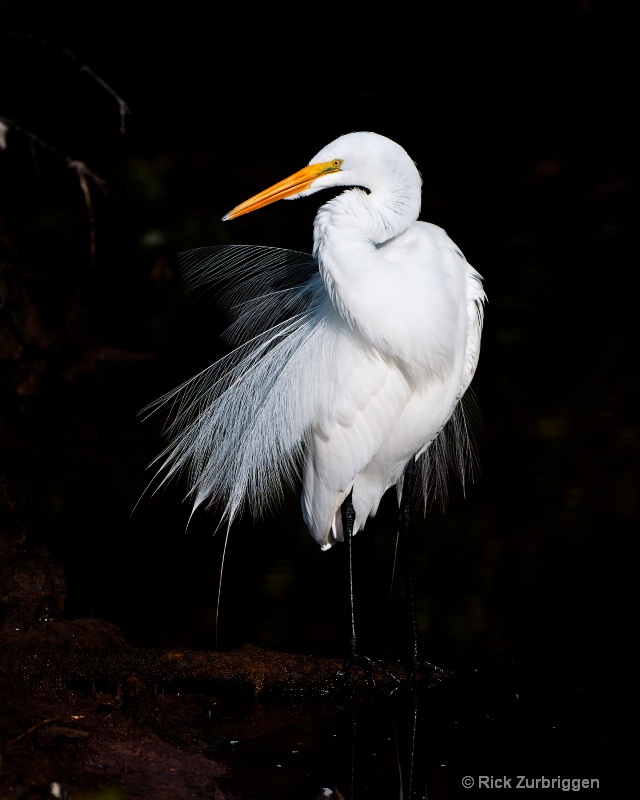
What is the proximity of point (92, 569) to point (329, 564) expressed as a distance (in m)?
1.01

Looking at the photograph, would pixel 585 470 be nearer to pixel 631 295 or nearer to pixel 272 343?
pixel 272 343

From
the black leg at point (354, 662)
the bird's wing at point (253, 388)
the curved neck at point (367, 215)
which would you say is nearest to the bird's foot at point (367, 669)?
the black leg at point (354, 662)

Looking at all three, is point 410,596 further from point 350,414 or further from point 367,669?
point 350,414

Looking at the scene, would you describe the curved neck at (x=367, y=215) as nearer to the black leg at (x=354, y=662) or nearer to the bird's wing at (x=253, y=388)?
the bird's wing at (x=253, y=388)

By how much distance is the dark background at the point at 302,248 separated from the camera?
477cm

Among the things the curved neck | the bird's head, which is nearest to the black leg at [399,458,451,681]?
the curved neck

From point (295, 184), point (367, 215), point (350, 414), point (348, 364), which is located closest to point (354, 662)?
point (350, 414)

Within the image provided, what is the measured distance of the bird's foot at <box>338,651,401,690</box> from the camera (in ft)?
11.5

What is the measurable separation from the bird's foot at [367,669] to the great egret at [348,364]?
2.3 inches

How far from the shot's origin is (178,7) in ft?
34.1

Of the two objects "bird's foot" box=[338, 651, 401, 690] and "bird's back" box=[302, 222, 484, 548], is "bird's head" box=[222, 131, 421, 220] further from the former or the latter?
"bird's foot" box=[338, 651, 401, 690]

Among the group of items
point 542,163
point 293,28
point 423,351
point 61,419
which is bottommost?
point 61,419

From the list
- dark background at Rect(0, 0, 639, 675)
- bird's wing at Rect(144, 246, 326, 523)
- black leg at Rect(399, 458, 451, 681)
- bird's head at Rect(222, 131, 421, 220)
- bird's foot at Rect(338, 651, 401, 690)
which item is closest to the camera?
bird's foot at Rect(338, 651, 401, 690)

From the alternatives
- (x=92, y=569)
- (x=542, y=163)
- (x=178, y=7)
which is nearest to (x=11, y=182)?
(x=178, y=7)
